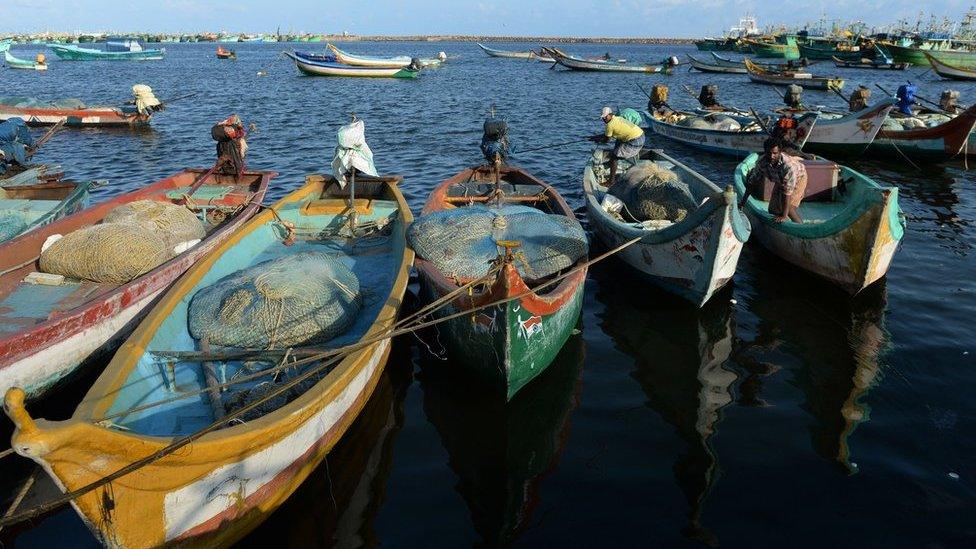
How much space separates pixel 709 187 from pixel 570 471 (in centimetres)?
664

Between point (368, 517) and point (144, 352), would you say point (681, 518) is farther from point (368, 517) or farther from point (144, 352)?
point (144, 352)

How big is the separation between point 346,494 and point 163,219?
6330 millimetres

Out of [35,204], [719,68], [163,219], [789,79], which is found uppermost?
[719,68]

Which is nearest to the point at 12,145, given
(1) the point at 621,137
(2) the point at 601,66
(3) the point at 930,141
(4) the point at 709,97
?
(1) the point at 621,137

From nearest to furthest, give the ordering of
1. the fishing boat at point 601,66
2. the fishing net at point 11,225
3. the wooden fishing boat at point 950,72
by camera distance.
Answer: the fishing net at point 11,225, the wooden fishing boat at point 950,72, the fishing boat at point 601,66

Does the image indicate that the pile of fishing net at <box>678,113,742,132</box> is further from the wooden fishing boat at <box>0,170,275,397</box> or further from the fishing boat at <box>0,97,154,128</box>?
the fishing boat at <box>0,97,154,128</box>

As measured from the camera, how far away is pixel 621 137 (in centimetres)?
1254

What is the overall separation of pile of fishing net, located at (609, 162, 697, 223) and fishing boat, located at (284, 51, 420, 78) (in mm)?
45719

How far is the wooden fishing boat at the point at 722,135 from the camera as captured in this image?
18.4m

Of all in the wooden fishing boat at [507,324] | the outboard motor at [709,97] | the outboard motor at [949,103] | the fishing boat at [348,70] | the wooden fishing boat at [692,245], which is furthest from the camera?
the fishing boat at [348,70]

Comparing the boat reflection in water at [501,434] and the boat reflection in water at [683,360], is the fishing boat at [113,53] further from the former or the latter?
the boat reflection in water at [501,434]

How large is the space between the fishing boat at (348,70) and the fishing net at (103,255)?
47.4 meters

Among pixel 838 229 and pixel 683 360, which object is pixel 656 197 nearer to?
pixel 838 229

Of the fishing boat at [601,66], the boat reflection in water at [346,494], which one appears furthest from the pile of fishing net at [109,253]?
the fishing boat at [601,66]
